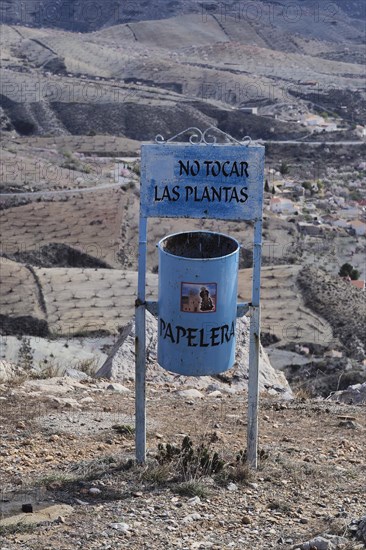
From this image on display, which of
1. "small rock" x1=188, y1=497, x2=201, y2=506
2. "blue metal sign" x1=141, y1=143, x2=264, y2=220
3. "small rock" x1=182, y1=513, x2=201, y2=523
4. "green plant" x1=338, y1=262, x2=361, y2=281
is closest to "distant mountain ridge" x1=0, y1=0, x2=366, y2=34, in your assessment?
"green plant" x1=338, y1=262, x2=361, y2=281

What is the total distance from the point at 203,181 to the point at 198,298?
64cm

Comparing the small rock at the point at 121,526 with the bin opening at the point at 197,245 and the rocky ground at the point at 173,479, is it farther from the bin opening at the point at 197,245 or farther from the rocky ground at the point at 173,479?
the bin opening at the point at 197,245

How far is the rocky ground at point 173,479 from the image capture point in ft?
14.1

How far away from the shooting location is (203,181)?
5102 mm

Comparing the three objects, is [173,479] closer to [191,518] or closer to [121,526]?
[191,518]

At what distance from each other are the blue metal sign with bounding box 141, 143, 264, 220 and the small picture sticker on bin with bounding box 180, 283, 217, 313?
0.41 meters

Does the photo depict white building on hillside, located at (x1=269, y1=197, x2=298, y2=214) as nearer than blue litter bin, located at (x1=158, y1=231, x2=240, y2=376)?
No

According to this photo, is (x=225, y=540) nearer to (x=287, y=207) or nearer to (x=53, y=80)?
(x=287, y=207)

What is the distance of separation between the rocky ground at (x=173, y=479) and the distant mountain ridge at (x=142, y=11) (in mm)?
107322

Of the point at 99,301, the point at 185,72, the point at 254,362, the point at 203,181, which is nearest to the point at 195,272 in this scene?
the point at 203,181

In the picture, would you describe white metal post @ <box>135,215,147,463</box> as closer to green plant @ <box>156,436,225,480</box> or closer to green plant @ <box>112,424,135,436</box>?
green plant @ <box>156,436,225,480</box>

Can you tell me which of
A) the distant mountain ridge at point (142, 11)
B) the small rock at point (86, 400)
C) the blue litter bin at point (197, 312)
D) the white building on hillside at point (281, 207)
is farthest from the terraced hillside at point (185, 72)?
the blue litter bin at point (197, 312)

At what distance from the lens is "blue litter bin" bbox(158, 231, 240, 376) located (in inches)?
193

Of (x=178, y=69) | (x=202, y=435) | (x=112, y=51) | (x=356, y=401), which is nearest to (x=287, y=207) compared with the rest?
(x=356, y=401)
